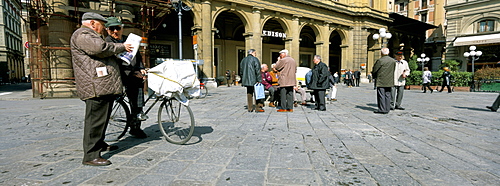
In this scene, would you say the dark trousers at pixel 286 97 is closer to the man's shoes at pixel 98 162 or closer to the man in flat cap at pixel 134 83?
the man in flat cap at pixel 134 83

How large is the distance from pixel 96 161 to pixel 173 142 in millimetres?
1031

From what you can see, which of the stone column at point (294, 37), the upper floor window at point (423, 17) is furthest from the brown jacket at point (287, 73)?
the upper floor window at point (423, 17)

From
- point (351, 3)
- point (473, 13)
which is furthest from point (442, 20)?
point (351, 3)

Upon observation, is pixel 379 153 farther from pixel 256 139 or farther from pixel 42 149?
pixel 42 149

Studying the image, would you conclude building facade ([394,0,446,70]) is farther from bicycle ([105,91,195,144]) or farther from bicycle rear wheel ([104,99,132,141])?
bicycle rear wheel ([104,99,132,141])

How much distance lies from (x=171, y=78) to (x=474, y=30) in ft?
131

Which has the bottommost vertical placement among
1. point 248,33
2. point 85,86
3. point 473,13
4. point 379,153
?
point 379,153

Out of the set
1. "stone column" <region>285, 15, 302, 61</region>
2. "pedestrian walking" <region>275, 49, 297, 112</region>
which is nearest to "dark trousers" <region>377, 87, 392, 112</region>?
"pedestrian walking" <region>275, 49, 297, 112</region>

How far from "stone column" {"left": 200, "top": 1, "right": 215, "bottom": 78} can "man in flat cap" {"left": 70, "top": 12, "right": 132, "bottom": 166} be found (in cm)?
1522

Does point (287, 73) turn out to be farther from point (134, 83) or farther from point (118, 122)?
point (118, 122)

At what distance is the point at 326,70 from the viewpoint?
7.06 m

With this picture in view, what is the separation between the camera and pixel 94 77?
2684 mm

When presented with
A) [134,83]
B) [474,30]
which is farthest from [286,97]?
[474,30]

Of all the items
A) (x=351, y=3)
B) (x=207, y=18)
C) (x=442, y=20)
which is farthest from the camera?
(x=442, y=20)
